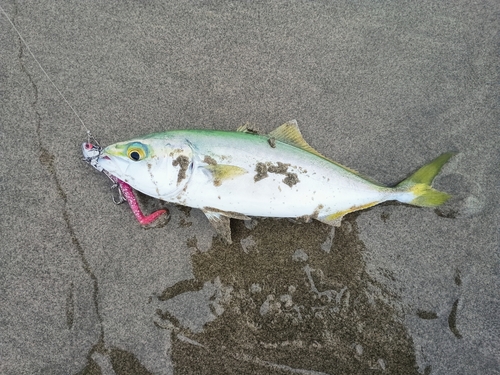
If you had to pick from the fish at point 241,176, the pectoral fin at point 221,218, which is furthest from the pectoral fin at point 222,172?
the pectoral fin at point 221,218

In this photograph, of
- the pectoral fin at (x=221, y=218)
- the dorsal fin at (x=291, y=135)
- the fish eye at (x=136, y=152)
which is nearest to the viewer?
the fish eye at (x=136, y=152)

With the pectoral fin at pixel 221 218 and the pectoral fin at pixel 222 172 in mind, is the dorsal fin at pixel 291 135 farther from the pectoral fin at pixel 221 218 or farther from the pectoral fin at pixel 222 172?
the pectoral fin at pixel 221 218

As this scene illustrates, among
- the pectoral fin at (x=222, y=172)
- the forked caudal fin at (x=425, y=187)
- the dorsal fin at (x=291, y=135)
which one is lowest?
the forked caudal fin at (x=425, y=187)

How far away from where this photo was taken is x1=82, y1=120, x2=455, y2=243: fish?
2.62 metres

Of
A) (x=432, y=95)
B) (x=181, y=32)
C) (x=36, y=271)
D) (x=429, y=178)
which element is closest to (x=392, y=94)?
(x=432, y=95)

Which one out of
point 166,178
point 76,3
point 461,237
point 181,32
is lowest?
point 461,237

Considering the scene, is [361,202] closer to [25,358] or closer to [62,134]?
[62,134]

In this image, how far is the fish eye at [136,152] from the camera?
102 inches

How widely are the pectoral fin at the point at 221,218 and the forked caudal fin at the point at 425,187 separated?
1.25 m

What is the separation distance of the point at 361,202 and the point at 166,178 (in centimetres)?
143

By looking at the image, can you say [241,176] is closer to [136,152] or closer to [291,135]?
[291,135]

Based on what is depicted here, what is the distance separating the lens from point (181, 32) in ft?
10.4

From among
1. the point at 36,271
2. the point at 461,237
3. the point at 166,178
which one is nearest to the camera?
the point at 166,178

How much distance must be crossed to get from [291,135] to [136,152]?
1127 mm
